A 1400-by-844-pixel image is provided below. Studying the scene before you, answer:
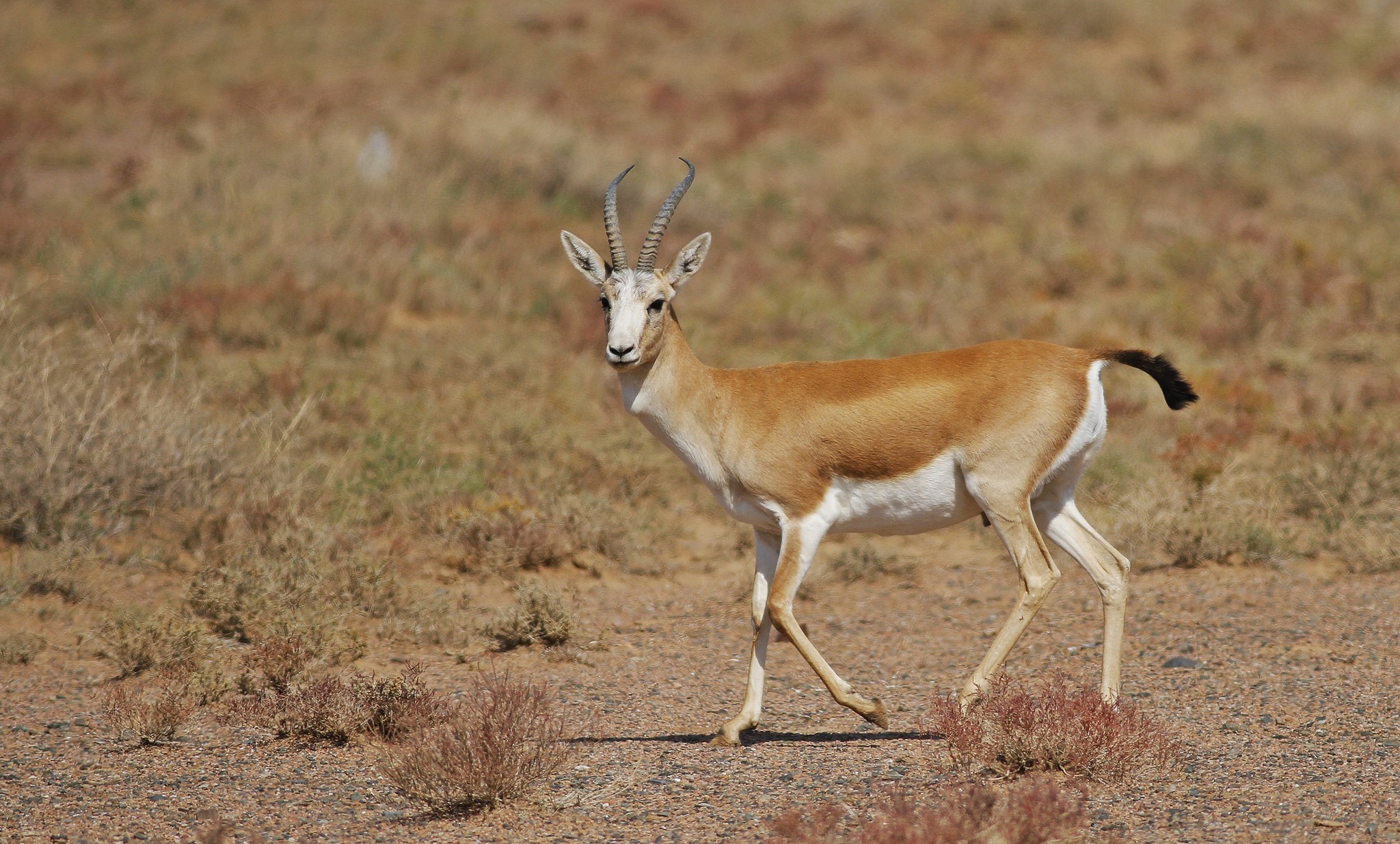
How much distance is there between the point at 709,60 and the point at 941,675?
83.9 feet

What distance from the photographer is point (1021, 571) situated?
7457mm

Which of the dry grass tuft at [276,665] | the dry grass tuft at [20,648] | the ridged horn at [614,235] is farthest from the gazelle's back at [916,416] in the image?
the dry grass tuft at [20,648]

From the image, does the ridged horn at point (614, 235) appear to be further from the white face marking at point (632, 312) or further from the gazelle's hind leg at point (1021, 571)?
the gazelle's hind leg at point (1021, 571)

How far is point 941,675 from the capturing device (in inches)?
354

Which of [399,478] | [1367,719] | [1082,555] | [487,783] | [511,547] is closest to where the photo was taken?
[487,783]

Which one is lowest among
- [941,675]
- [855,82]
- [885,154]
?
[941,675]

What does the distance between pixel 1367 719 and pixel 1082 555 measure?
176cm

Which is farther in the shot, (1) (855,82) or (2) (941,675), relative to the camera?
(1) (855,82)

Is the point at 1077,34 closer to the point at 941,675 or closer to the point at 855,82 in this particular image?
the point at 855,82

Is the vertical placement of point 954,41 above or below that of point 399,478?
above

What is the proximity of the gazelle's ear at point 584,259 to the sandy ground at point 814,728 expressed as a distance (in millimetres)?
2724

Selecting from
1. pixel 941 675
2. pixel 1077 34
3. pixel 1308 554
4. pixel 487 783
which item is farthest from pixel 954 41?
pixel 487 783

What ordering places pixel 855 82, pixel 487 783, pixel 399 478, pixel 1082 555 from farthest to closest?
pixel 855 82 < pixel 399 478 < pixel 1082 555 < pixel 487 783

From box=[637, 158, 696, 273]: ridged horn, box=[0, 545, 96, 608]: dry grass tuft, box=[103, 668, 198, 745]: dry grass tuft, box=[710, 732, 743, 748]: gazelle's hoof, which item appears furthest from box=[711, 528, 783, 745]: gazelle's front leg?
box=[0, 545, 96, 608]: dry grass tuft
